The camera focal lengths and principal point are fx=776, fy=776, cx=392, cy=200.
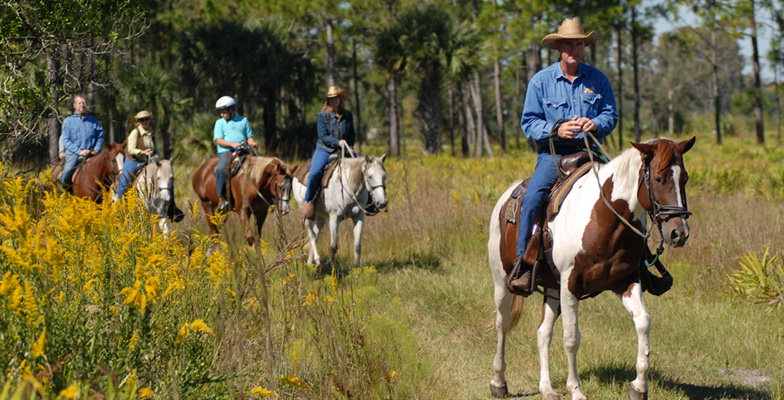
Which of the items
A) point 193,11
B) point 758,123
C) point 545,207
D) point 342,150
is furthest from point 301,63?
point 545,207

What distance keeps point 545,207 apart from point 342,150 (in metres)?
5.35

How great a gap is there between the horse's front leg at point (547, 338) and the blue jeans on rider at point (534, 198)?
50cm

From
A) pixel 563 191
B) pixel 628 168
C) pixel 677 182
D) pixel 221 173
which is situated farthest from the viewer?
pixel 221 173

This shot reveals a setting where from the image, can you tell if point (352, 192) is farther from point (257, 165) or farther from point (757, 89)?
point (757, 89)

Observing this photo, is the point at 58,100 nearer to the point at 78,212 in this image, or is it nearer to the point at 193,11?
the point at 78,212

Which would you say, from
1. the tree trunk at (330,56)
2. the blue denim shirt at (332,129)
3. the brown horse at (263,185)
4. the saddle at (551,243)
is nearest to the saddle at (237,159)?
the brown horse at (263,185)

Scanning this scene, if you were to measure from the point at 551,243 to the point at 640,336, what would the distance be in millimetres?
894

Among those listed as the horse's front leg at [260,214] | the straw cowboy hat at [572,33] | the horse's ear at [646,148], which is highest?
the straw cowboy hat at [572,33]

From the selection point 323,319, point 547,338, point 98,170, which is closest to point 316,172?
point 98,170

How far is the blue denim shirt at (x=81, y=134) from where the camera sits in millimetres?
12000

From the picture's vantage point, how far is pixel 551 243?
5.47m

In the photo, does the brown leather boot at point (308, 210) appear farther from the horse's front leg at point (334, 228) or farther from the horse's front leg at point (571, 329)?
the horse's front leg at point (571, 329)

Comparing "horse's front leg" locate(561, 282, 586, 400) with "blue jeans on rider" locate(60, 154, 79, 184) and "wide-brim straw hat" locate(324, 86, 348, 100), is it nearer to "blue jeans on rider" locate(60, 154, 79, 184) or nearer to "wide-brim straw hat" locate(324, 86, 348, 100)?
"wide-brim straw hat" locate(324, 86, 348, 100)

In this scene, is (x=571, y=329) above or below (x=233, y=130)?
below
